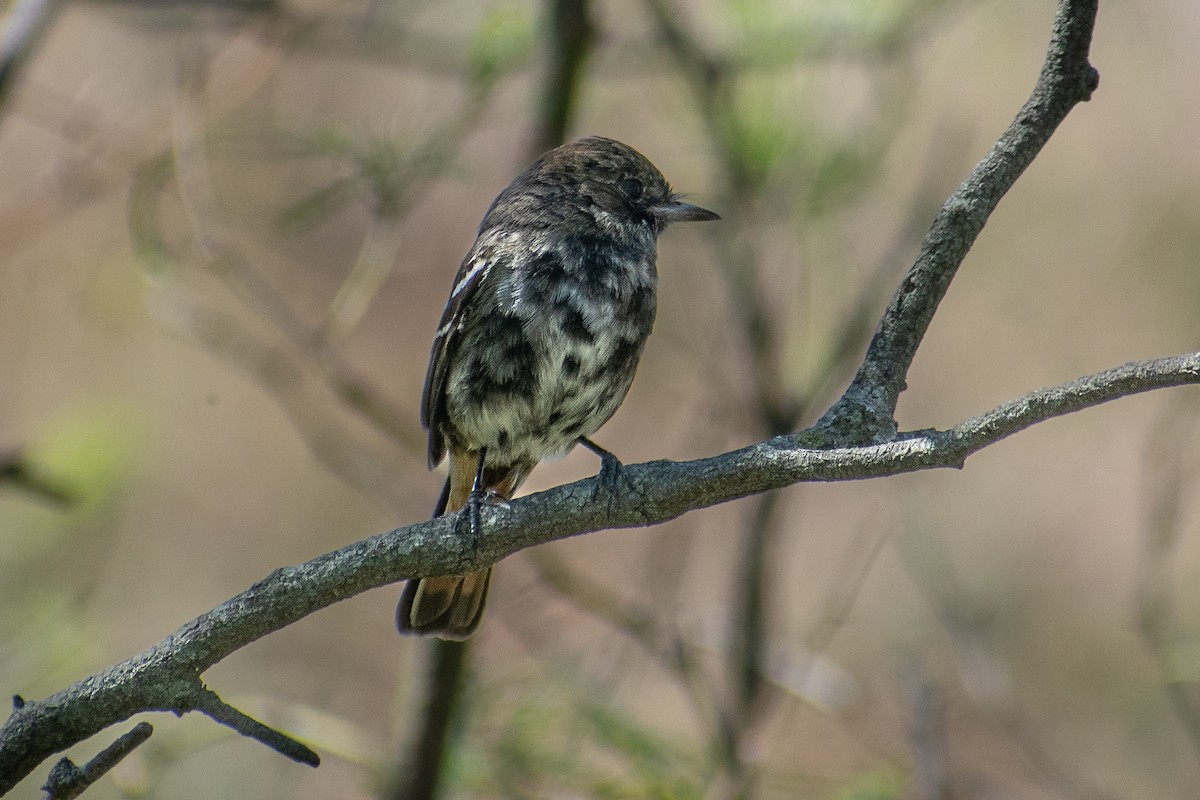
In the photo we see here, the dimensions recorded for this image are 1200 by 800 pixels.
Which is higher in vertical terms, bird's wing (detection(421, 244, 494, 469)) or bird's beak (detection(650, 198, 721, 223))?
bird's beak (detection(650, 198, 721, 223))

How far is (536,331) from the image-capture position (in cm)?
365

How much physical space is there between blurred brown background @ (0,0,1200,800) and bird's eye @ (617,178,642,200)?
428 mm

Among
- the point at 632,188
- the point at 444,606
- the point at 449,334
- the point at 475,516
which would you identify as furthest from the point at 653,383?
the point at 475,516

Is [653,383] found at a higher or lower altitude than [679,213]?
higher

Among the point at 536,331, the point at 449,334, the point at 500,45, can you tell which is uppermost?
the point at 500,45

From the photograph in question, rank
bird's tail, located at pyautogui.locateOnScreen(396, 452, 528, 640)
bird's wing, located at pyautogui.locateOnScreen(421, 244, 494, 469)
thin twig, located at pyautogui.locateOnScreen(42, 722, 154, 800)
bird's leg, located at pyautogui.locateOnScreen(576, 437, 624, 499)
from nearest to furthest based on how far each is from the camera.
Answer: thin twig, located at pyautogui.locateOnScreen(42, 722, 154, 800) < bird's leg, located at pyautogui.locateOnScreen(576, 437, 624, 499) < bird's tail, located at pyautogui.locateOnScreen(396, 452, 528, 640) < bird's wing, located at pyautogui.locateOnScreen(421, 244, 494, 469)

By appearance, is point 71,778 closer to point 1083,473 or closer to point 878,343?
point 878,343

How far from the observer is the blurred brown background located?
4531 mm

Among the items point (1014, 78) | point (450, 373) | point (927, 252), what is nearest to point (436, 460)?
point (450, 373)

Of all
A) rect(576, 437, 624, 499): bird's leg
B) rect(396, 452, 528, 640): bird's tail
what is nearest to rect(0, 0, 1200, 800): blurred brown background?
rect(396, 452, 528, 640): bird's tail

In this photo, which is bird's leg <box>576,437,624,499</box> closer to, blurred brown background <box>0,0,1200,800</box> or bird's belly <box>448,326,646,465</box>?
bird's belly <box>448,326,646,465</box>

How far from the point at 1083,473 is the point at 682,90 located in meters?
3.13

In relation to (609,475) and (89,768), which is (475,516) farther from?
(89,768)

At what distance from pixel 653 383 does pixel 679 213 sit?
3371mm
